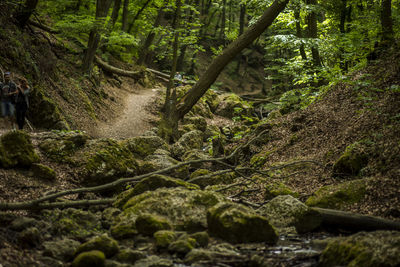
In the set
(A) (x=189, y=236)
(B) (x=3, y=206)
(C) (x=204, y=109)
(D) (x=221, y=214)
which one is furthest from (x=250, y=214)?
(C) (x=204, y=109)

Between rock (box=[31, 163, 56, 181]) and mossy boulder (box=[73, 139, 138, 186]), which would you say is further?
mossy boulder (box=[73, 139, 138, 186])

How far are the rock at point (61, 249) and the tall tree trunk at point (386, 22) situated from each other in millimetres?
10407

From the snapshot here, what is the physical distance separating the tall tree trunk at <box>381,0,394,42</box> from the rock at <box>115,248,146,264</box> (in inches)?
385

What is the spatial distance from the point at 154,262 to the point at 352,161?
16.2 feet

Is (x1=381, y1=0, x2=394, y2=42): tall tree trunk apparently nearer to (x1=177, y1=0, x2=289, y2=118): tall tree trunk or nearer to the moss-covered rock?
(x1=177, y1=0, x2=289, y2=118): tall tree trunk

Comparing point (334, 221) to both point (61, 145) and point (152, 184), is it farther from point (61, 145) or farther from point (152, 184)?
point (61, 145)

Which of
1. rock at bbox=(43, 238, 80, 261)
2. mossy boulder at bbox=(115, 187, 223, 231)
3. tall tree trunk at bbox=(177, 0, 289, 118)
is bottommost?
rock at bbox=(43, 238, 80, 261)

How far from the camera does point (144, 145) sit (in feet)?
36.6

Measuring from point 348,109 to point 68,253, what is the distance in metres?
8.25

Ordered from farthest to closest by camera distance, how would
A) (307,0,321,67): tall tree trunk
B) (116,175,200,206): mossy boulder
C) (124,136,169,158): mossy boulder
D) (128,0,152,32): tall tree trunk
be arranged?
1. (128,0,152,32): tall tree trunk
2. (307,0,321,67): tall tree trunk
3. (124,136,169,158): mossy boulder
4. (116,175,200,206): mossy boulder

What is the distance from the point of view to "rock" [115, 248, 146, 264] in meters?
4.25

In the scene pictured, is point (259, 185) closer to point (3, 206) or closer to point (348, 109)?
point (348, 109)

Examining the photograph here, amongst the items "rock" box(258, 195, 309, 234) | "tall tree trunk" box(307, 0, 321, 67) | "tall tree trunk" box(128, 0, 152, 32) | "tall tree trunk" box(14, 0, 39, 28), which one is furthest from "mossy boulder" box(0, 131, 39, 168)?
"tall tree trunk" box(128, 0, 152, 32)

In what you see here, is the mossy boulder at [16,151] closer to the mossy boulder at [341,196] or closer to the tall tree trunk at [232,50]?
the mossy boulder at [341,196]
